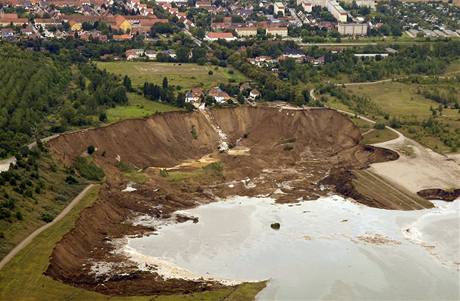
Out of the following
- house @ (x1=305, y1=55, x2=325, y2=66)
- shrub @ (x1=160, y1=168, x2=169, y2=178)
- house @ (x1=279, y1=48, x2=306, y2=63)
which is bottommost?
shrub @ (x1=160, y1=168, x2=169, y2=178)

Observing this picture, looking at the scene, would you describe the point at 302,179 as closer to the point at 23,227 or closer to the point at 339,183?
the point at 339,183


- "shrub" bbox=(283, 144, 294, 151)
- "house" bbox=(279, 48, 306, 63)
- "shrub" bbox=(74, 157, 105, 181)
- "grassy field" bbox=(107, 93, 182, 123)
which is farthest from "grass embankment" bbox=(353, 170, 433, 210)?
"house" bbox=(279, 48, 306, 63)

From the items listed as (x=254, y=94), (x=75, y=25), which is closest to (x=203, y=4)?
(x=75, y=25)

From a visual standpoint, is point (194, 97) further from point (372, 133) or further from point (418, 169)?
point (418, 169)

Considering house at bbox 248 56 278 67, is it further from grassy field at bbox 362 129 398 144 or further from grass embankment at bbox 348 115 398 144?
grassy field at bbox 362 129 398 144

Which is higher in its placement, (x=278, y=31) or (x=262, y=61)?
(x=278, y=31)

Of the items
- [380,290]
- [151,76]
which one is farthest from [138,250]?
[151,76]
